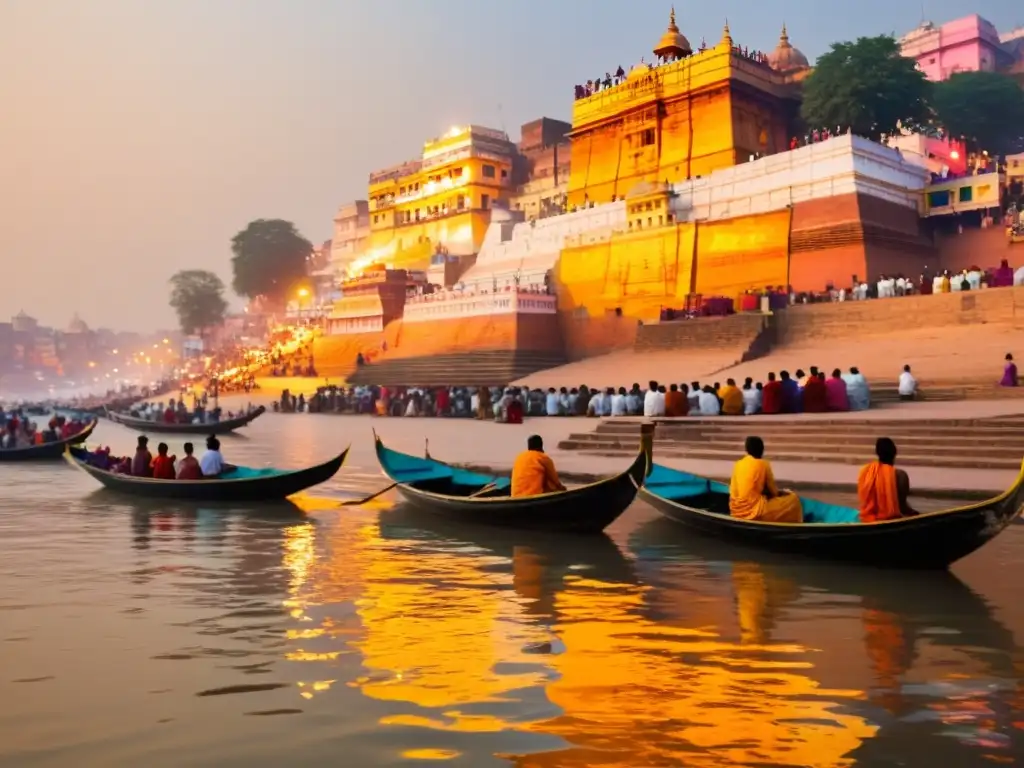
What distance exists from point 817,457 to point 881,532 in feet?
23.2

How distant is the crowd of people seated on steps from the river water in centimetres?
928

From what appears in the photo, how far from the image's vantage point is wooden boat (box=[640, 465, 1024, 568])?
597cm

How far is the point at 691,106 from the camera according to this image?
37562mm

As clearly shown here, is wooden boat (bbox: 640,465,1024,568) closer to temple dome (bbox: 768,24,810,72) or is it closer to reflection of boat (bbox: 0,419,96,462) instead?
reflection of boat (bbox: 0,419,96,462)

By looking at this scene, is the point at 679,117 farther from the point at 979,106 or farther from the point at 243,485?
the point at 243,485

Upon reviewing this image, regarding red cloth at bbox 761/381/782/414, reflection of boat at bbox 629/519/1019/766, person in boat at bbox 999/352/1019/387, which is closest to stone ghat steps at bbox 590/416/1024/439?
red cloth at bbox 761/381/782/414

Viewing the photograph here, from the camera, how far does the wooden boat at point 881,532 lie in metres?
5.97

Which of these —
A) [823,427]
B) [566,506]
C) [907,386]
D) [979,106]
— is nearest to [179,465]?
[566,506]

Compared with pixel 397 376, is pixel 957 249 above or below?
above

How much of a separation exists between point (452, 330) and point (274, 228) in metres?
40.7

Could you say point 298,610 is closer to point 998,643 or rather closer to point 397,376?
point 998,643

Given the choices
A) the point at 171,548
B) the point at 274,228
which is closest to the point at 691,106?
the point at 171,548

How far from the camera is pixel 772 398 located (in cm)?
1714

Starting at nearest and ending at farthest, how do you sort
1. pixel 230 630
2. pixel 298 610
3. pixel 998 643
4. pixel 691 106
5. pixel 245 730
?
1. pixel 245 730
2. pixel 998 643
3. pixel 230 630
4. pixel 298 610
5. pixel 691 106
